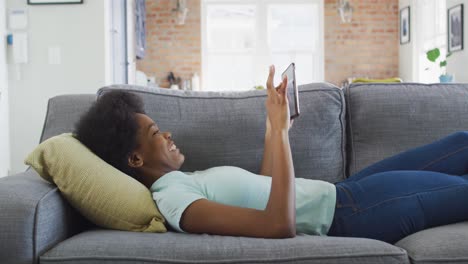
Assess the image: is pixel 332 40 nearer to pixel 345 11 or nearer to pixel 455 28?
pixel 345 11

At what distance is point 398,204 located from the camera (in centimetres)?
172

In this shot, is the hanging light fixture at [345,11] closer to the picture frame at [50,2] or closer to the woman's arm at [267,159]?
the picture frame at [50,2]

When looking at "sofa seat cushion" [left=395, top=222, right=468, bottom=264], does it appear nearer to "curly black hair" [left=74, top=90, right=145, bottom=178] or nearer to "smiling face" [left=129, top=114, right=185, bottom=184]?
"smiling face" [left=129, top=114, right=185, bottom=184]

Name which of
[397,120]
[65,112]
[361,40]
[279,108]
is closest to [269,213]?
[279,108]

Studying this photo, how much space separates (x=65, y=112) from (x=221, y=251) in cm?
104

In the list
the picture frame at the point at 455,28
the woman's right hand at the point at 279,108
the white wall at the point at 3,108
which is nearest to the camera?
the woman's right hand at the point at 279,108

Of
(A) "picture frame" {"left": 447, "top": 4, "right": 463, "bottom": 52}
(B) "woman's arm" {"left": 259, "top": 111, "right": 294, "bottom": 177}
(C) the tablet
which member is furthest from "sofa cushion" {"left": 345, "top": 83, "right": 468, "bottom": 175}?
(A) "picture frame" {"left": 447, "top": 4, "right": 463, "bottom": 52}

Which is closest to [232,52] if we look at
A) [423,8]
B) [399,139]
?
[423,8]

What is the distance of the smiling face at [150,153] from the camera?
5.92ft

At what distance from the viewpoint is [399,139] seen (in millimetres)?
2232

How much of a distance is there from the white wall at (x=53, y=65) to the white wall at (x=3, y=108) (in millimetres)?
71

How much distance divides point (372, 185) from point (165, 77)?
7055mm

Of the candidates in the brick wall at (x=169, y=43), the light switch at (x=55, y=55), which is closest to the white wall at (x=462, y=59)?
the light switch at (x=55, y=55)

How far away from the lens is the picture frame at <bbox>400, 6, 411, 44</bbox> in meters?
8.17
